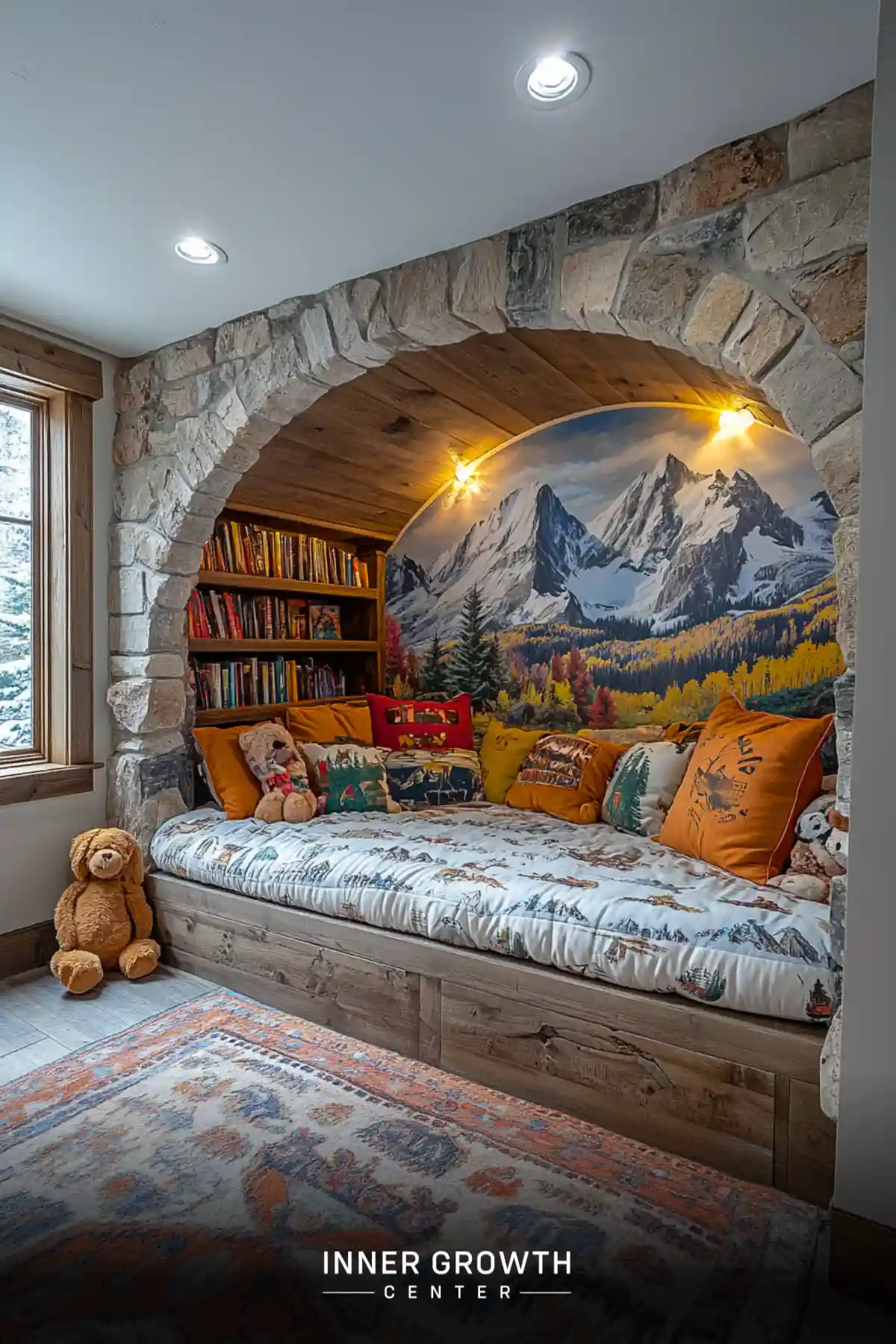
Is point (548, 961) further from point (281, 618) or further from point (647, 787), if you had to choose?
point (281, 618)

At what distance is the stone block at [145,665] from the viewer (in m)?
3.03

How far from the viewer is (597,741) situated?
10.5 feet

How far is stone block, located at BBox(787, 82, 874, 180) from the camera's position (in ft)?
5.32

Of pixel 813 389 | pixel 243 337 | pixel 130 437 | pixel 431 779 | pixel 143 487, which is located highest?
pixel 243 337

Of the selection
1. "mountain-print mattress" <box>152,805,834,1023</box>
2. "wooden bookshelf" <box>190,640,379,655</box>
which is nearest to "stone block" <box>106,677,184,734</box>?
"wooden bookshelf" <box>190,640,379,655</box>

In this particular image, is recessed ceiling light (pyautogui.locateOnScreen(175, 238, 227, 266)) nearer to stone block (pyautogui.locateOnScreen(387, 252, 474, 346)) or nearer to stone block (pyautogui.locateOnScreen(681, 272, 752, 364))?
stone block (pyautogui.locateOnScreen(387, 252, 474, 346))

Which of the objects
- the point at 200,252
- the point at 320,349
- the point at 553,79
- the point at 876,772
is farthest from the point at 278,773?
the point at 553,79

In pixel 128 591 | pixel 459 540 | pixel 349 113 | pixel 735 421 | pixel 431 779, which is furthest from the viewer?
pixel 459 540

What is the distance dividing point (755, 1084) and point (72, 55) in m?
2.62

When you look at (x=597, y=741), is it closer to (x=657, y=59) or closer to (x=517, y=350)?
(x=517, y=350)

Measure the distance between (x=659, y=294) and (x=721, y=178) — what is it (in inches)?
10.9

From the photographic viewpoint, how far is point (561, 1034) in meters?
2.00

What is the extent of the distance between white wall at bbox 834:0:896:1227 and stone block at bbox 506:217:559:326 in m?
0.91

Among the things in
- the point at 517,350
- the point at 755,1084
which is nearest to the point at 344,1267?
the point at 755,1084
